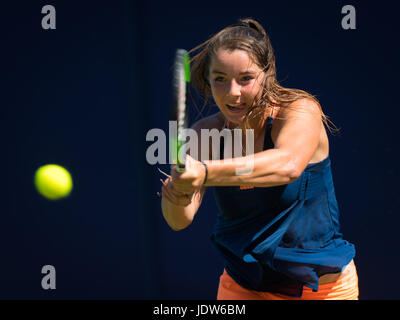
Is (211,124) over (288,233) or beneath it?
Answer: over

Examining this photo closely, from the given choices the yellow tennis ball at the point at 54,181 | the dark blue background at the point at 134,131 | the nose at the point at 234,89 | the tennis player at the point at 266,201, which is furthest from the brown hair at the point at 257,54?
the yellow tennis ball at the point at 54,181

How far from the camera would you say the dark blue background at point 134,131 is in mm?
3262

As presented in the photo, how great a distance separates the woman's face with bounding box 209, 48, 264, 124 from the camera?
6.34 feet

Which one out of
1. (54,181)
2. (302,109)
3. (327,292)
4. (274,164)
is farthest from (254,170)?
(54,181)

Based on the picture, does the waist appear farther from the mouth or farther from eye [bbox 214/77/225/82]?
eye [bbox 214/77/225/82]

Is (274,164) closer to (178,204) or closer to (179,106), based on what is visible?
(179,106)

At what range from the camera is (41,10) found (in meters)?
3.68

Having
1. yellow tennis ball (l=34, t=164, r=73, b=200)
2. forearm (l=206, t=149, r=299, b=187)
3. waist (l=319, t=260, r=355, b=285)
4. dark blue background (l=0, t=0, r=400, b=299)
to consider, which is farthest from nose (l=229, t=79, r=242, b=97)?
yellow tennis ball (l=34, t=164, r=73, b=200)

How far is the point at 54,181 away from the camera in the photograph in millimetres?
4027

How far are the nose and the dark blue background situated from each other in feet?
4.95

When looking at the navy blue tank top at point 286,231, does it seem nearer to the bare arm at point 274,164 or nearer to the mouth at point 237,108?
the mouth at point 237,108

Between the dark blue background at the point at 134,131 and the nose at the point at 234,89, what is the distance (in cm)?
151

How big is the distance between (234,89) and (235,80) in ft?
0.13
